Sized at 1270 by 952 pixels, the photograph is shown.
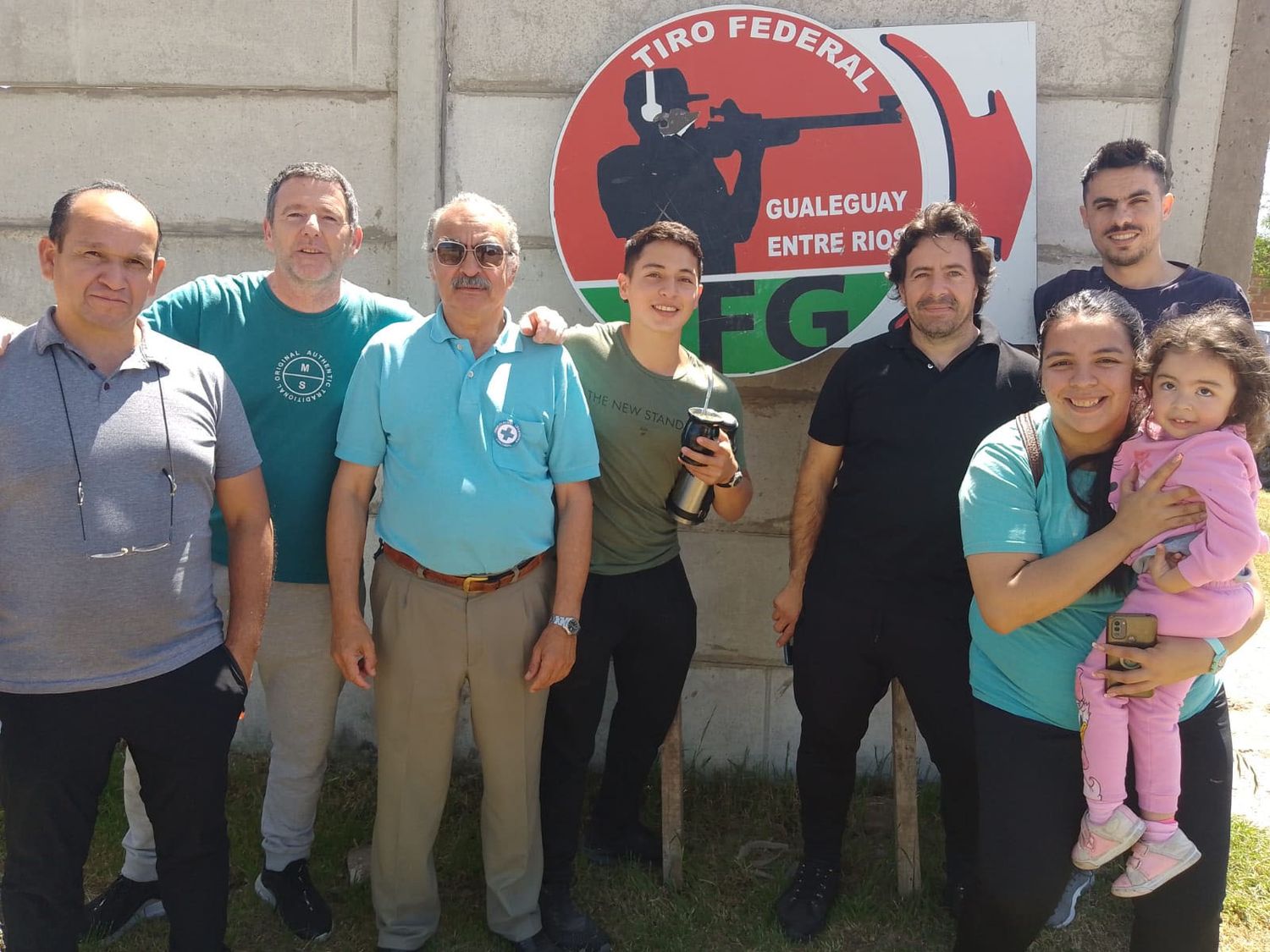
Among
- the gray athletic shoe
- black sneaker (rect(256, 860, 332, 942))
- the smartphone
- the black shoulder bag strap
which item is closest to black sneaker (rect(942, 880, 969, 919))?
the gray athletic shoe

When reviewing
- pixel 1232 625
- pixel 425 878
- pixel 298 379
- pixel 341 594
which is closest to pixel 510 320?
pixel 298 379

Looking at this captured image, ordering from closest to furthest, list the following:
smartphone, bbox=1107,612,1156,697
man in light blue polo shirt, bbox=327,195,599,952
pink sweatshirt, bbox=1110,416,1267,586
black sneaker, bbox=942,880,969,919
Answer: pink sweatshirt, bbox=1110,416,1267,586 < smartphone, bbox=1107,612,1156,697 < man in light blue polo shirt, bbox=327,195,599,952 < black sneaker, bbox=942,880,969,919

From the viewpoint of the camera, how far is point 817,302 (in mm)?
3531

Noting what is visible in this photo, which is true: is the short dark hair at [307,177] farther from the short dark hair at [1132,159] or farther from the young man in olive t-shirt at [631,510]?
the short dark hair at [1132,159]

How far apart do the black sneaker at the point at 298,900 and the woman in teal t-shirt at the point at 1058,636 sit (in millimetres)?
1994

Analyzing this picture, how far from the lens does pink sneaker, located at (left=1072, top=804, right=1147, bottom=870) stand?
2.17 metres

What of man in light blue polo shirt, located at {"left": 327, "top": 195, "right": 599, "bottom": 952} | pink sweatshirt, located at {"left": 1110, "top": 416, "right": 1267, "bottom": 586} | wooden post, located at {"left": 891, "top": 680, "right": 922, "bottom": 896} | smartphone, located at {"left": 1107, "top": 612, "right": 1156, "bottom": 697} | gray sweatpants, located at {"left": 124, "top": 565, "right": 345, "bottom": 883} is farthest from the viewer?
wooden post, located at {"left": 891, "top": 680, "right": 922, "bottom": 896}

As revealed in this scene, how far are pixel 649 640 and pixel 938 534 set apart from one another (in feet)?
3.11

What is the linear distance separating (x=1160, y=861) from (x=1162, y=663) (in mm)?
477

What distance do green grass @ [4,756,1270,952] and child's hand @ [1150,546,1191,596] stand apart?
60.9 inches

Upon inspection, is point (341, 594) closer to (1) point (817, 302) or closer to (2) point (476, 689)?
(2) point (476, 689)

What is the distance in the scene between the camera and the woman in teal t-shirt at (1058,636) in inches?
87.5

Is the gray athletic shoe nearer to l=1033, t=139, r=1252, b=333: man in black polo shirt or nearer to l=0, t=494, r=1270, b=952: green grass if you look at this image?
l=0, t=494, r=1270, b=952: green grass

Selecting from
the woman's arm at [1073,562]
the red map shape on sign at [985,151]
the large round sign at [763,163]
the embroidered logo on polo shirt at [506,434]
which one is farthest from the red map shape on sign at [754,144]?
the woman's arm at [1073,562]
